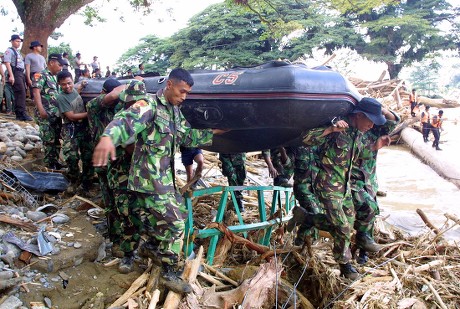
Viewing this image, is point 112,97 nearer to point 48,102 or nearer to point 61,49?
point 48,102

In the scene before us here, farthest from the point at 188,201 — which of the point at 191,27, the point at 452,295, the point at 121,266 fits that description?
the point at 191,27

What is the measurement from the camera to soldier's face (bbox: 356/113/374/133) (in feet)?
10.8

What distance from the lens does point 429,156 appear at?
10953 millimetres

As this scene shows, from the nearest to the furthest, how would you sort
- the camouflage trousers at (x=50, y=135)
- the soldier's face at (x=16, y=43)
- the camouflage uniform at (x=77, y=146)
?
the camouflage uniform at (x=77, y=146) < the camouflage trousers at (x=50, y=135) < the soldier's face at (x=16, y=43)

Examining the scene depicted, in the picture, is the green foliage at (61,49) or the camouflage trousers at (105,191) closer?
the camouflage trousers at (105,191)

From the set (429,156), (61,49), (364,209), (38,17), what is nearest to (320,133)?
(364,209)

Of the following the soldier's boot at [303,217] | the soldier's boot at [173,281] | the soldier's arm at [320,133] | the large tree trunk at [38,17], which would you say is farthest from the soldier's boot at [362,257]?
the large tree trunk at [38,17]

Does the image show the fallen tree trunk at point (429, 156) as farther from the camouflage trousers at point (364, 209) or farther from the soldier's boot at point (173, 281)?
the soldier's boot at point (173, 281)

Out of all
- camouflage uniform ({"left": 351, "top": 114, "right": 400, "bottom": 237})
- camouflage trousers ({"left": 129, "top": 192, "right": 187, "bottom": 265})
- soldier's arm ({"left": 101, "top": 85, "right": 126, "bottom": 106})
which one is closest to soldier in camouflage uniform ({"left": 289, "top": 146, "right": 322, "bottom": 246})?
camouflage uniform ({"left": 351, "top": 114, "right": 400, "bottom": 237})

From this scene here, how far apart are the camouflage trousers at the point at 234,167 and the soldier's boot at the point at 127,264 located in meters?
2.03

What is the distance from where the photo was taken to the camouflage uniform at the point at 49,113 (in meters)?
4.54

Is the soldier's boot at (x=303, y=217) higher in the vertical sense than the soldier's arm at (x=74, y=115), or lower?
lower

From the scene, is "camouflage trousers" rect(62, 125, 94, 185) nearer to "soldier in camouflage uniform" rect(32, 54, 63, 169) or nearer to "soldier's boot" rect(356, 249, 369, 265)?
"soldier in camouflage uniform" rect(32, 54, 63, 169)

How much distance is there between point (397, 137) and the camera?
1370 centimetres
